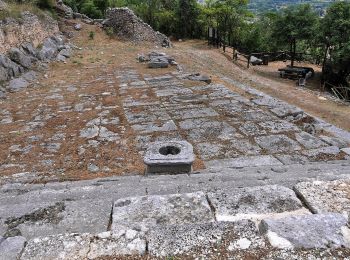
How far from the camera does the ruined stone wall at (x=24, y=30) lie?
11.6 metres

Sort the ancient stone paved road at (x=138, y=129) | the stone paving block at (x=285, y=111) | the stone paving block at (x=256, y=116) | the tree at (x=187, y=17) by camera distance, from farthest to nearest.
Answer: the tree at (x=187, y=17) → the stone paving block at (x=285, y=111) → the stone paving block at (x=256, y=116) → the ancient stone paved road at (x=138, y=129)

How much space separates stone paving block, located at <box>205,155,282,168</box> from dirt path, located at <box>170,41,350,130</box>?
13.0 feet

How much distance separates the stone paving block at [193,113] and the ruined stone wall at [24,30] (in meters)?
6.93

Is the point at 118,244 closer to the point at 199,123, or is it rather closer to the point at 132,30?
the point at 199,123

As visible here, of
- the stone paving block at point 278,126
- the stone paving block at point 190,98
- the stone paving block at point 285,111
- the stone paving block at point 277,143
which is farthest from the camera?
the stone paving block at point 190,98

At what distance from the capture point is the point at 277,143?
6.36m

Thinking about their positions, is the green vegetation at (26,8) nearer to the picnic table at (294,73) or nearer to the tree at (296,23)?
the tree at (296,23)

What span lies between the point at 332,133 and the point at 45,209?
19.8ft

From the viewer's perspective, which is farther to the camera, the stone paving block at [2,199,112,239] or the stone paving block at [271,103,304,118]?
the stone paving block at [271,103,304,118]

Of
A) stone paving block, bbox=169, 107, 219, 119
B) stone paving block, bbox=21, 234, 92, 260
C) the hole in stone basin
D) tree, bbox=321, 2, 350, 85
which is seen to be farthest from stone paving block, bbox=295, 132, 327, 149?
tree, bbox=321, 2, 350, 85

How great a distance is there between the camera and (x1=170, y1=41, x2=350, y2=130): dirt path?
9930 millimetres

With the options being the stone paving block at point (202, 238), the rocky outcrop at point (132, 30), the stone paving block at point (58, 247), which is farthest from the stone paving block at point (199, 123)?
the rocky outcrop at point (132, 30)

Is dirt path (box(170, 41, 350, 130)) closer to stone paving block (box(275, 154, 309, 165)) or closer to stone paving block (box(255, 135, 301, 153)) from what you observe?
stone paving block (box(255, 135, 301, 153))

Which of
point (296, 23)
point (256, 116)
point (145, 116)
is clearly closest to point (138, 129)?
point (145, 116)
